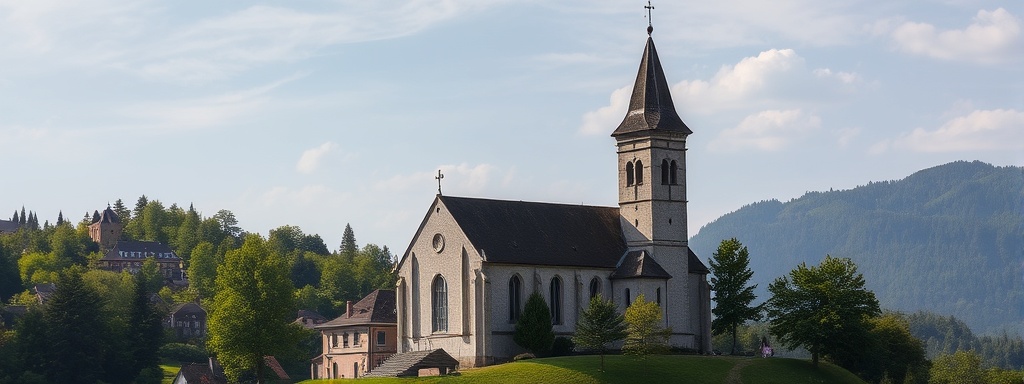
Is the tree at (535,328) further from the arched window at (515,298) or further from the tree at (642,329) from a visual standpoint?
the tree at (642,329)

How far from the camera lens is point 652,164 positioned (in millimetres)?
89750

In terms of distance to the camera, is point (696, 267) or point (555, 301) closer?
point (555, 301)

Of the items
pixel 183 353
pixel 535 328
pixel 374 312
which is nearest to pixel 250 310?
pixel 374 312

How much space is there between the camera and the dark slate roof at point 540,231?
283ft

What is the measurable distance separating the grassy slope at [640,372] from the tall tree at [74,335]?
128 feet

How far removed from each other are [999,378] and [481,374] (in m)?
45.2

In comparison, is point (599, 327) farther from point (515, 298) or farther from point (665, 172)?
point (665, 172)

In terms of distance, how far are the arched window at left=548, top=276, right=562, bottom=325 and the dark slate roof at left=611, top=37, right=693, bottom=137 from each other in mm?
10036

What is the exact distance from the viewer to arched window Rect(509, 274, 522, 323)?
85812mm

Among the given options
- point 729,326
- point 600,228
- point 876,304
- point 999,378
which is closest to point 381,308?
point 600,228

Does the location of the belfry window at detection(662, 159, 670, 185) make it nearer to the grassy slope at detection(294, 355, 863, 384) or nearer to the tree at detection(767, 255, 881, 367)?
the tree at detection(767, 255, 881, 367)

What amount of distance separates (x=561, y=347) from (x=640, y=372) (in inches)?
300

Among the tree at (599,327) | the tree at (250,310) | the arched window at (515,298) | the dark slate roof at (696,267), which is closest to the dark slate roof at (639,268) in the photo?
the dark slate roof at (696,267)

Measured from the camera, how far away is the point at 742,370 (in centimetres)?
8169
